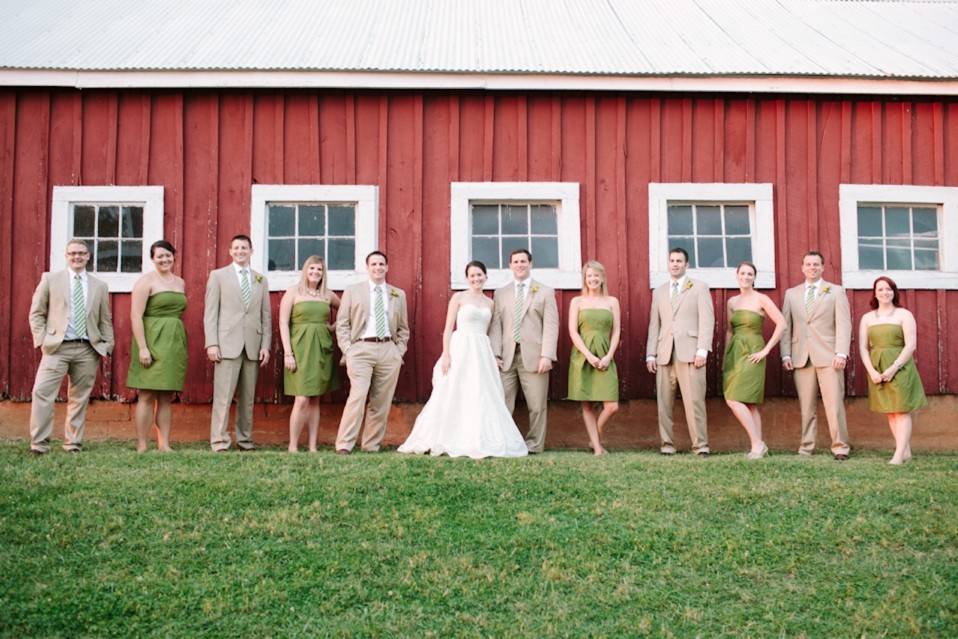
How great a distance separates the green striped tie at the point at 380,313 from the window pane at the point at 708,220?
3583mm

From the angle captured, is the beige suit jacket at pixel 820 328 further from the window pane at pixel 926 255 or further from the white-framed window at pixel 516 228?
the white-framed window at pixel 516 228

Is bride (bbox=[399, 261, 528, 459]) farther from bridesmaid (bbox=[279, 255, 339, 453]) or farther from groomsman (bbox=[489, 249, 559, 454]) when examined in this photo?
→ bridesmaid (bbox=[279, 255, 339, 453])

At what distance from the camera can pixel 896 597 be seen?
480cm

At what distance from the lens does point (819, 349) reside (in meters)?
8.47

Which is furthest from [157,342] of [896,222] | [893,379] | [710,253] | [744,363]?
[896,222]

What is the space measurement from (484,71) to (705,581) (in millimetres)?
5889

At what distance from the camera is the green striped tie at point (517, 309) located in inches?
337

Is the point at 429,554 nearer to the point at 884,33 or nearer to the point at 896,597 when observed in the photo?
the point at 896,597

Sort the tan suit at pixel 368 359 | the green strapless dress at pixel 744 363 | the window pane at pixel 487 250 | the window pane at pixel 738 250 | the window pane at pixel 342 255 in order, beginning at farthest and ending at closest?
the window pane at pixel 738 250 → the window pane at pixel 487 250 → the window pane at pixel 342 255 → the green strapless dress at pixel 744 363 → the tan suit at pixel 368 359

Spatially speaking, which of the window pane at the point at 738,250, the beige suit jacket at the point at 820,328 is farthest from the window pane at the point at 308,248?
the beige suit jacket at the point at 820,328

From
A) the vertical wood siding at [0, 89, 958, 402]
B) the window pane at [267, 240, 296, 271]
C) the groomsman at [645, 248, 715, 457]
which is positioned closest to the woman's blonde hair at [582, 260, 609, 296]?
the groomsman at [645, 248, 715, 457]

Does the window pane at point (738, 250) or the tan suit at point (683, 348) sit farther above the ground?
the window pane at point (738, 250)

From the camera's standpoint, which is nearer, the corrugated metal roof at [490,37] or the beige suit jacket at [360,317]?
the beige suit jacket at [360,317]

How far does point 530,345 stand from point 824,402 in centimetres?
290
